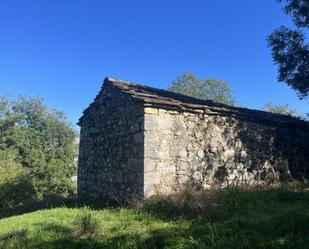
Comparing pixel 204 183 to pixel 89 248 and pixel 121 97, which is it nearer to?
pixel 121 97

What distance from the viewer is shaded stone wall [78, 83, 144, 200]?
10.3m

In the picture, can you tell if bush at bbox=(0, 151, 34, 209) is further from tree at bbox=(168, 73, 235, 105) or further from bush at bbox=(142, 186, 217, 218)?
tree at bbox=(168, 73, 235, 105)

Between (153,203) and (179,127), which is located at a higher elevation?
(179,127)

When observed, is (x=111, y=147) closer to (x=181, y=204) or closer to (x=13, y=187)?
(x=181, y=204)

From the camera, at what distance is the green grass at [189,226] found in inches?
222

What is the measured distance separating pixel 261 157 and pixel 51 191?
53.1 feet

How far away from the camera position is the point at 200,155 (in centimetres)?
1095

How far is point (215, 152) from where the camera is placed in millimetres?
11297

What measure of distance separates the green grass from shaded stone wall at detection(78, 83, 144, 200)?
155cm

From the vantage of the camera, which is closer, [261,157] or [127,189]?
[127,189]

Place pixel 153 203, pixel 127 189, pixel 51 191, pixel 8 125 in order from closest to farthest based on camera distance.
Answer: pixel 153 203, pixel 127 189, pixel 51 191, pixel 8 125

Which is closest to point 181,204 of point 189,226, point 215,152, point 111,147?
point 189,226

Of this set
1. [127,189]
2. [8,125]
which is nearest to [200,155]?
[127,189]

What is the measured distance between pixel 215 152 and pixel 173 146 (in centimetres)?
165
